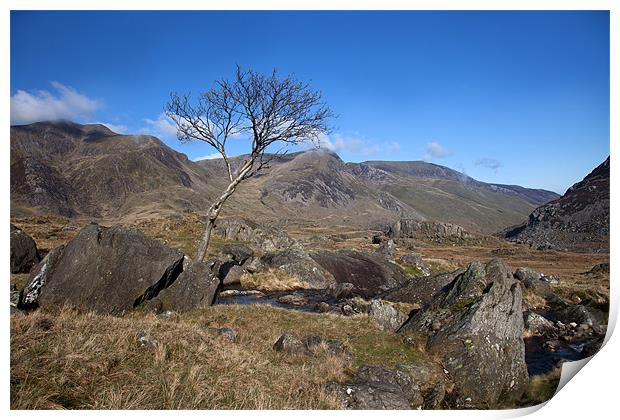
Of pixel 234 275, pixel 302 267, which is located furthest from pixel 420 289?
pixel 234 275

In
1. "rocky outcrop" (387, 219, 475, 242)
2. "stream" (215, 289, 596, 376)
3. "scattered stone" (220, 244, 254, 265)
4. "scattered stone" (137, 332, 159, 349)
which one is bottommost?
"stream" (215, 289, 596, 376)

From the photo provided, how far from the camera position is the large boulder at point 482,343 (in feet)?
33.4

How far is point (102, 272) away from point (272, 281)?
14.0 metres

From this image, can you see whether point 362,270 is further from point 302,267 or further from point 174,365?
point 174,365

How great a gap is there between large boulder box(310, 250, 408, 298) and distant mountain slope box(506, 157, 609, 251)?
82813 millimetres

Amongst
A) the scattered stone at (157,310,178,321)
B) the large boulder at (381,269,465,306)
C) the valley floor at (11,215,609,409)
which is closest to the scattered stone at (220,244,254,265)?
the large boulder at (381,269,465,306)

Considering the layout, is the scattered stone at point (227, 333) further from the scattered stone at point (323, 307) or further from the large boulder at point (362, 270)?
the large boulder at point (362, 270)

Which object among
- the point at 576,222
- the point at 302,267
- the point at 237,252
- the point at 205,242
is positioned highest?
the point at 576,222

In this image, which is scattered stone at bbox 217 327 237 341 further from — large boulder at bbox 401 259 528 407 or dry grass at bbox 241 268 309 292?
dry grass at bbox 241 268 309 292

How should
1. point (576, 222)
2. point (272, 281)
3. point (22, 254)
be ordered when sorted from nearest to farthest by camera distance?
point (22, 254), point (272, 281), point (576, 222)

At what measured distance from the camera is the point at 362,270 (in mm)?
30422

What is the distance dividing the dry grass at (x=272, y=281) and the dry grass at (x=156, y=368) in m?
13.5

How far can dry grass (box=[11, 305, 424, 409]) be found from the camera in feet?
21.5
